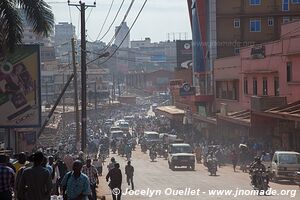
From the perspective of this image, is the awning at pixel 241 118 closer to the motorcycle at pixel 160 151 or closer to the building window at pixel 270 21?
the motorcycle at pixel 160 151

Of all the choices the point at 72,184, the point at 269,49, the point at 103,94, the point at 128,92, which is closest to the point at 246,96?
the point at 269,49

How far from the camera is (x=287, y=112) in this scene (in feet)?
117

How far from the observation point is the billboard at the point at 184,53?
9944 centimetres

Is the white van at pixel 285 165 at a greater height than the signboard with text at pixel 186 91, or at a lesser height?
lesser

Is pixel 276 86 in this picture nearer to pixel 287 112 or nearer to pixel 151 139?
pixel 287 112

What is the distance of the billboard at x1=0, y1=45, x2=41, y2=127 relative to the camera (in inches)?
1531

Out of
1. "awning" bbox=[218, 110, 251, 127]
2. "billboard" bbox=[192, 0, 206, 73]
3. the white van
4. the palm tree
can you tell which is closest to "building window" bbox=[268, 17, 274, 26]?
"billboard" bbox=[192, 0, 206, 73]

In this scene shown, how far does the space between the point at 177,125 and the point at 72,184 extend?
222 feet

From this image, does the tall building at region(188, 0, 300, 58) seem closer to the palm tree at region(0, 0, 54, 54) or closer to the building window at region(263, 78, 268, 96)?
the building window at region(263, 78, 268, 96)

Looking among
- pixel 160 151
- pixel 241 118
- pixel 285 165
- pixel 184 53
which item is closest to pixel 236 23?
pixel 160 151

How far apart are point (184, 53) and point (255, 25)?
32286mm

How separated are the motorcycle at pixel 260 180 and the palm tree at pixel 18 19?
10.2m

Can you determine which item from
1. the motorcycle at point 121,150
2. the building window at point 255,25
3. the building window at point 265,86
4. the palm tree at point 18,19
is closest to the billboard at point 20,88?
the palm tree at point 18,19

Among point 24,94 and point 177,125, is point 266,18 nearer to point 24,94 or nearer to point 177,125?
point 177,125
